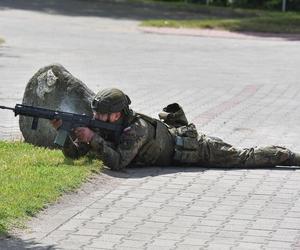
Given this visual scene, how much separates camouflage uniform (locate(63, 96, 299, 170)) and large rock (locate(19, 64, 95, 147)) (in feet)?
2.50

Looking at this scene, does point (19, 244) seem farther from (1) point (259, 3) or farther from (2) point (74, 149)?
(1) point (259, 3)

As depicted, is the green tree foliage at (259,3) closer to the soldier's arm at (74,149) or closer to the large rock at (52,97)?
the large rock at (52,97)

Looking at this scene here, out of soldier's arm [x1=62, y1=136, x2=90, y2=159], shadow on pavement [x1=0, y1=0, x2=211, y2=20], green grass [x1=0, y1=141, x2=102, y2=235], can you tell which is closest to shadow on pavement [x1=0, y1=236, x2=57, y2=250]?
green grass [x1=0, y1=141, x2=102, y2=235]

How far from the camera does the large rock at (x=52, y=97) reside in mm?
9273

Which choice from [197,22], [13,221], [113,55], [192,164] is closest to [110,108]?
A: [192,164]

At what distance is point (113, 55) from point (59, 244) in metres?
Result: 13.4

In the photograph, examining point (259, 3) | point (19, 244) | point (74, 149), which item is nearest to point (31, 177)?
point (74, 149)

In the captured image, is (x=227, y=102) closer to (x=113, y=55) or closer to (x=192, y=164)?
(x=192, y=164)

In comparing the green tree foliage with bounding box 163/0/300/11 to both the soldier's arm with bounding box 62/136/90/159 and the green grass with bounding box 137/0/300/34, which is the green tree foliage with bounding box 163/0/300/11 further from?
the soldier's arm with bounding box 62/136/90/159

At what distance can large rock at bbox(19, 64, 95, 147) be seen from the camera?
9.27 metres

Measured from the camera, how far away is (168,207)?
24.4 feet

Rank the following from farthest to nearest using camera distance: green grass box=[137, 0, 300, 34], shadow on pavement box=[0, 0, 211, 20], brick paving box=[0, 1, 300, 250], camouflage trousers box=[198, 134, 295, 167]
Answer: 1. shadow on pavement box=[0, 0, 211, 20]
2. green grass box=[137, 0, 300, 34]
3. camouflage trousers box=[198, 134, 295, 167]
4. brick paving box=[0, 1, 300, 250]

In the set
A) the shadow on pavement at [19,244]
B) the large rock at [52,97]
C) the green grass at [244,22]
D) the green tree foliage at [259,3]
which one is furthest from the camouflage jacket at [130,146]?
the green tree foliage at [259,3]

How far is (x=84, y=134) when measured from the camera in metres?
8.27
